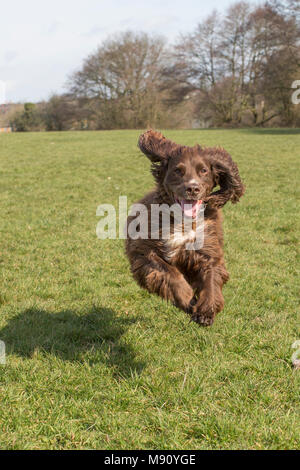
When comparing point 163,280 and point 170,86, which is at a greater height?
point 170,86

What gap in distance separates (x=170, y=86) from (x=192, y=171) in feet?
164

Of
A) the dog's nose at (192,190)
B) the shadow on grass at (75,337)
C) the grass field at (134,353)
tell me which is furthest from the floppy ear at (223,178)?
the shadow on grass at (75,337)

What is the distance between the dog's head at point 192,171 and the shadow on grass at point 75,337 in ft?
4.56

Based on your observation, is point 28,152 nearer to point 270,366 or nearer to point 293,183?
point 293,183

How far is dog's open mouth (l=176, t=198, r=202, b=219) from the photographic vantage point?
Answer: 3.42m

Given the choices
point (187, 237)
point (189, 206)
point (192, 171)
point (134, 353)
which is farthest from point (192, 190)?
point (134, 353)

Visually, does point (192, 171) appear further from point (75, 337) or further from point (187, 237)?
point (75, 337)

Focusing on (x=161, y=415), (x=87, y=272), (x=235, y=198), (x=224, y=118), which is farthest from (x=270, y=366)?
(x=224, y=118)

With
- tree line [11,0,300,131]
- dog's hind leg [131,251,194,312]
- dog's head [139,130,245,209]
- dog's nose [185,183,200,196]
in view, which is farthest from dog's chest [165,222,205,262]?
tree line [11,0,300,131]

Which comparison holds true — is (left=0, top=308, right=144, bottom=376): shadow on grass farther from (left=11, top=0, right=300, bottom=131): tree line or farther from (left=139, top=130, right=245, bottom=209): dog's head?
(left=11, top=0, right=300, bottom=131): tree line

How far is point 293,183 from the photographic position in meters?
12.1

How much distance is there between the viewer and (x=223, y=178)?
3850 millimetres

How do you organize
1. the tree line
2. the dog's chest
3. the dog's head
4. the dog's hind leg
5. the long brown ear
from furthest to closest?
the tree line → the long brown ear → the dog's chest → the dog's head → the dog's hind leg

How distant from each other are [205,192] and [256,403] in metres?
1.59
